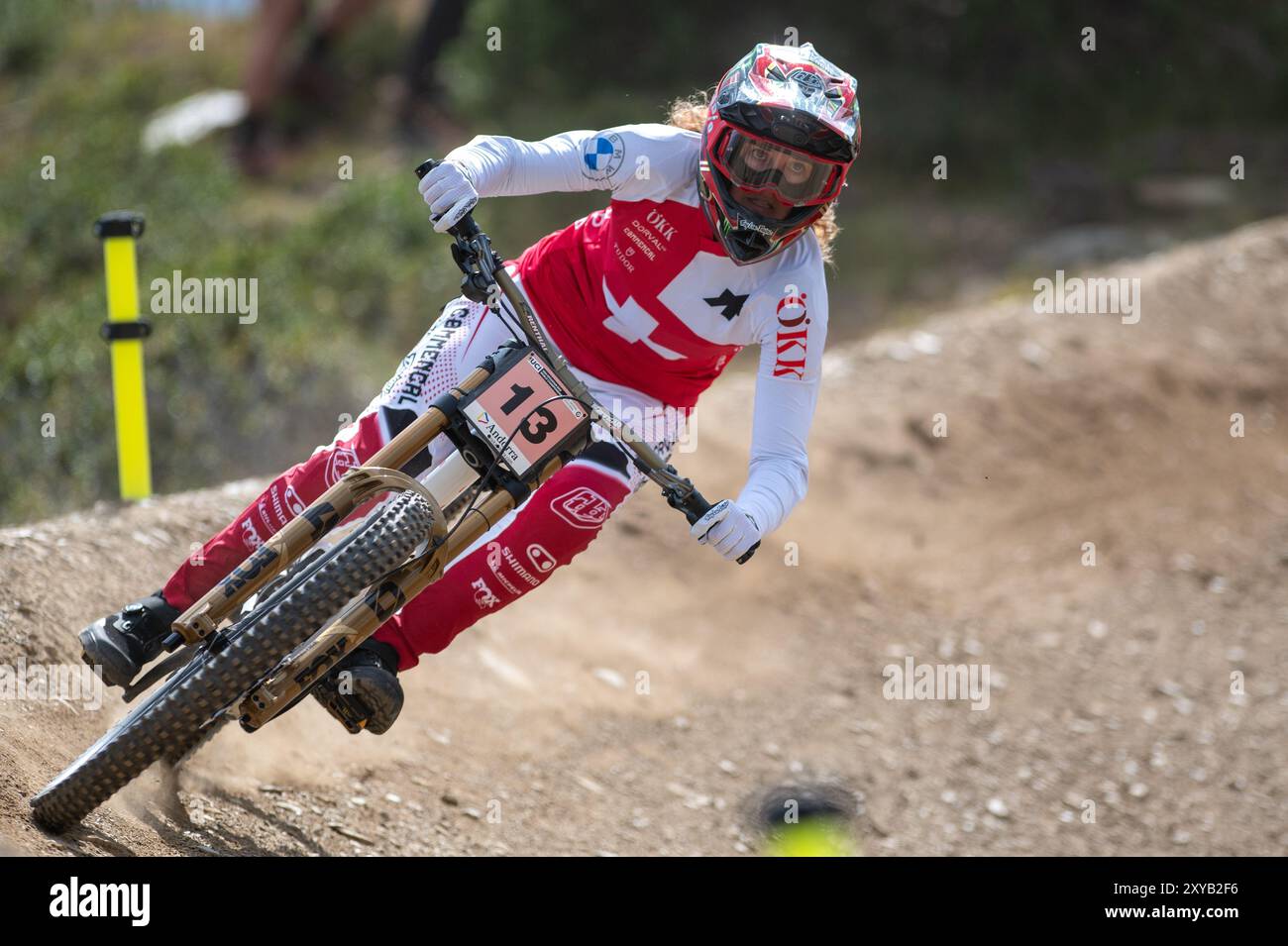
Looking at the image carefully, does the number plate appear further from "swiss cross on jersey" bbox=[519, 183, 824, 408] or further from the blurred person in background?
the blurred person in background

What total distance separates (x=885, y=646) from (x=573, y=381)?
4107mm

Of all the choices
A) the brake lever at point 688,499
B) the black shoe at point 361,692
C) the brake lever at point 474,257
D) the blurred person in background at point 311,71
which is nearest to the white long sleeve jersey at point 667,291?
the brake lever at point 474,257

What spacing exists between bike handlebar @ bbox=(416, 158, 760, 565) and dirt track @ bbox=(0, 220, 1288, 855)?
6.11ft

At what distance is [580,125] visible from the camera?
14289 mm

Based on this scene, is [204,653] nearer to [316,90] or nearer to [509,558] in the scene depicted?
[509,558]

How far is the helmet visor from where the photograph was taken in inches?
160

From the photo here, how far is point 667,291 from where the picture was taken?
4.38m

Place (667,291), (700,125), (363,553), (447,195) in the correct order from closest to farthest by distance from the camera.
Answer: (363,553) < (447,195) < (667,291) < (700,125)

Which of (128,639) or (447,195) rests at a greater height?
(447,195)

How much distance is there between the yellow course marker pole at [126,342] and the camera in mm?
6430

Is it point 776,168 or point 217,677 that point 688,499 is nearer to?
point 776,168

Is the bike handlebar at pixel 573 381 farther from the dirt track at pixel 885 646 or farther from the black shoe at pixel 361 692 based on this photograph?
the dirt track at pixel 885 646

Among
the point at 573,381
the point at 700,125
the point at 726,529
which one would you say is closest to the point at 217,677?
the point at 573,381
